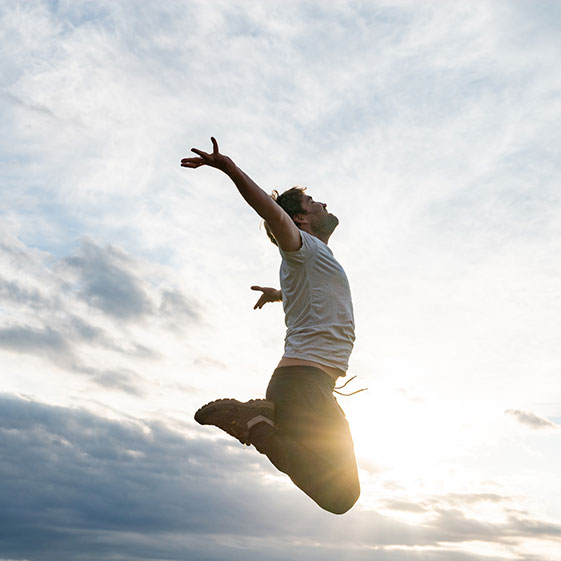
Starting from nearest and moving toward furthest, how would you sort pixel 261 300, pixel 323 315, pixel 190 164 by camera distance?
pixel 190 164 → pixel 323 315 → pixel 261 300

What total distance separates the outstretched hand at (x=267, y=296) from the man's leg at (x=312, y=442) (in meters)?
2.09

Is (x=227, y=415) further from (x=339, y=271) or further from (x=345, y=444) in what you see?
(x=339, y=271)

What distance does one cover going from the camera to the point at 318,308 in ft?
21.8

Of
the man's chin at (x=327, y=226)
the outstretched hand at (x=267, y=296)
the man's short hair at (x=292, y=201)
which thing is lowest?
the outstretched hand at (x=267, y=296)

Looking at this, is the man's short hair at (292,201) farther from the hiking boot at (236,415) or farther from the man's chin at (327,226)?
the hiking boot at (236,415)

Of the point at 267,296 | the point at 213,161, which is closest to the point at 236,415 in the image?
the point at 213,161

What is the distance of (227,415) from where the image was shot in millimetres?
6223

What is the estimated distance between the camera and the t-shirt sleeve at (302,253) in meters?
6.57

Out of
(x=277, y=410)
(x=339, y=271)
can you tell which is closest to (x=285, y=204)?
(x=339, y=271)

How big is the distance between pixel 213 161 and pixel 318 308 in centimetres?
201

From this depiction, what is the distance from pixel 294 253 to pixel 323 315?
28.6 inches

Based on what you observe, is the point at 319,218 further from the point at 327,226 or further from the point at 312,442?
the point at 312,442

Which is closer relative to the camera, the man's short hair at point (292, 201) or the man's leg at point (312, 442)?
the man's leg at point (312, 442)

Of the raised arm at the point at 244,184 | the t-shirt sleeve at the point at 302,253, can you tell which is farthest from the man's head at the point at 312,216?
the raised arm at the point at 244,184
